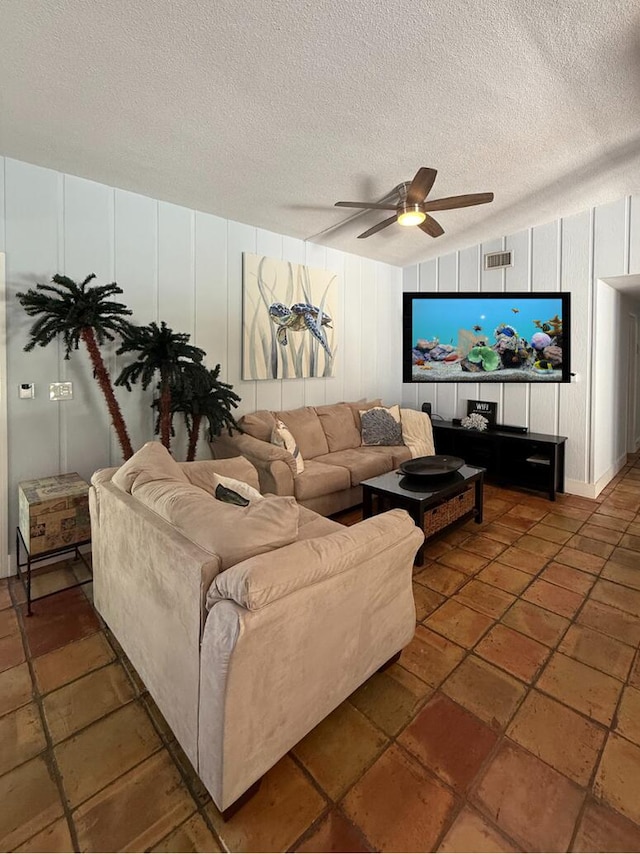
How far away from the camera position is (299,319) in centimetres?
419

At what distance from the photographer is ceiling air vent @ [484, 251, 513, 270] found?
171 inches

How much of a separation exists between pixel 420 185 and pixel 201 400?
6.76 feet

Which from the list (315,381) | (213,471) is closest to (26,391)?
(213,471)

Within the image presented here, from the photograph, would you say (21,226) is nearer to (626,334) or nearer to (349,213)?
(349,213)

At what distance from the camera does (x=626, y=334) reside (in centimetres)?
507

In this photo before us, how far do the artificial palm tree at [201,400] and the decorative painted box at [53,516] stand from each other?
0.82 m

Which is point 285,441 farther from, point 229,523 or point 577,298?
point 577,298

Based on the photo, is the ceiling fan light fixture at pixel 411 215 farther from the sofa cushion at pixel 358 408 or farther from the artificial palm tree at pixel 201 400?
the sofa cushion at pixel 358 408

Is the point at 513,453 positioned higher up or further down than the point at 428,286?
further down

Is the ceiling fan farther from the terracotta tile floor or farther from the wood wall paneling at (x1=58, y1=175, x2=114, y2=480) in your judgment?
the terracotta tile floor

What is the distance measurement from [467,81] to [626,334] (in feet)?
14.5

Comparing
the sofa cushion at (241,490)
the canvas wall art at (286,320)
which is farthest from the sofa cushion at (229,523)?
the canvas wall art at (286,320)

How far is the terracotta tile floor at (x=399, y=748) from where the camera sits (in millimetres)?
1145

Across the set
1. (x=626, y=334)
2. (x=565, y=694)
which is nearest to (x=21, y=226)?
→ (x=565, y=694)
